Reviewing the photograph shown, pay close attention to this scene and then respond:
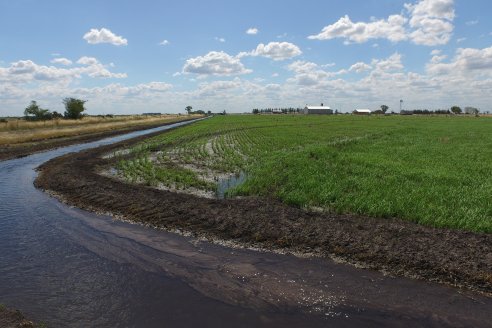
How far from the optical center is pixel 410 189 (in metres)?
14.0

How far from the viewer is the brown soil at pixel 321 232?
8492 mm

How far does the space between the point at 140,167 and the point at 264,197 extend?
1061 centimetres

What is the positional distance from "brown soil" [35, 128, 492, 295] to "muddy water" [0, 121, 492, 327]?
591 mm

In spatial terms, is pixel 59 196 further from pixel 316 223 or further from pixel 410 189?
pixel 410 189

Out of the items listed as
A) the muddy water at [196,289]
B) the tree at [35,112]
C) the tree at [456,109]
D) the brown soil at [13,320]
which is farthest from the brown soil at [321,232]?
the tree at [456,109]

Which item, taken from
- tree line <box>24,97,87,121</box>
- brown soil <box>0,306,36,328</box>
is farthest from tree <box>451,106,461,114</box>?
brown soil <box>0,306,36,328</box>

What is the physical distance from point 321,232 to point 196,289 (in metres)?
4.02

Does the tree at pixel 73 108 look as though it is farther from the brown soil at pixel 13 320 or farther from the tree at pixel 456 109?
the tree at pixel 456 109

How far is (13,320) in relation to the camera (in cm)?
645

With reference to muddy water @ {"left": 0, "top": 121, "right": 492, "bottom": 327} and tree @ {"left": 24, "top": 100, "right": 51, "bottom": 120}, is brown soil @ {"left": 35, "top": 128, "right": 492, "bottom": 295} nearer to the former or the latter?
muddy water @ {"left": 0, "top": 121, "right": 492, "bottom": 327}

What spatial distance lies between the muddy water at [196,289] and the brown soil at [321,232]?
59cm

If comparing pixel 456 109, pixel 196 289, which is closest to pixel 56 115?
pixel 196 289

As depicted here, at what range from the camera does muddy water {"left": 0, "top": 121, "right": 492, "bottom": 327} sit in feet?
22.3

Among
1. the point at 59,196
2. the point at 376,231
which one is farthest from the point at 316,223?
the point at 59,196
